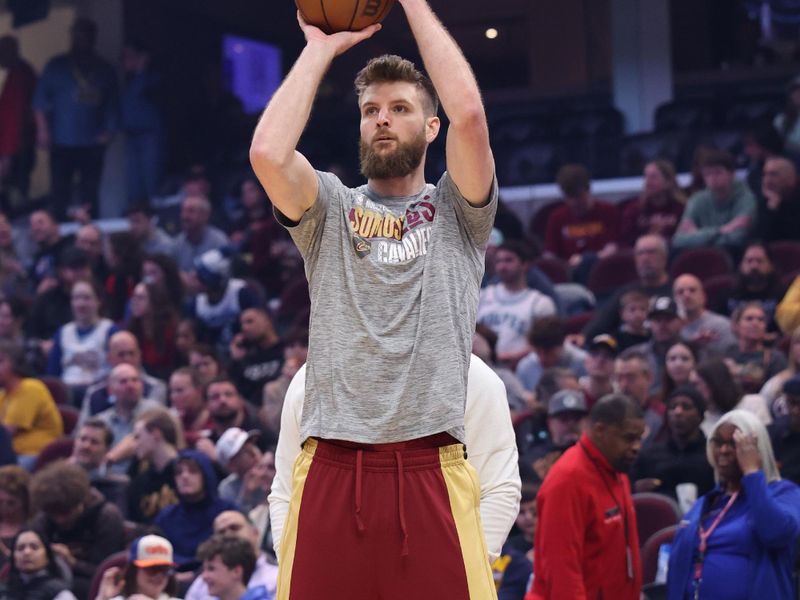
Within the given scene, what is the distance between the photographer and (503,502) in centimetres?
410

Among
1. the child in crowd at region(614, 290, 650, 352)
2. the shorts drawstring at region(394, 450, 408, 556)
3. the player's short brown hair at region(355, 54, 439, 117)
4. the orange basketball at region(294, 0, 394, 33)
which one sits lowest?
the shorts drawstring at region(394, 450, 408, 556)

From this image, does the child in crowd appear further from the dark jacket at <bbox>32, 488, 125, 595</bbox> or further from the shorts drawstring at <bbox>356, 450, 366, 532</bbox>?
the shorts drawstring at <bbox>356, 450, 366, 532</bbox>

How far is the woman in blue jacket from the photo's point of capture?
221 inches

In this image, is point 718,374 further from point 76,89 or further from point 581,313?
point 76,89

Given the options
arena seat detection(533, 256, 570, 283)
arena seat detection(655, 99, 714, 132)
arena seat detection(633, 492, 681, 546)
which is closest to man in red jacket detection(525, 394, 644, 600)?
arena seat detection(633, 492, 681, 546)

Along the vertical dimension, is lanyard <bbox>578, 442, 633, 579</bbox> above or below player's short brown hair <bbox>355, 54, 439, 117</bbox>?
below

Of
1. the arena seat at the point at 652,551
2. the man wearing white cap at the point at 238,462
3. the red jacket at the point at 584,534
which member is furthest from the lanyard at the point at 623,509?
the man wearing white cap at the point at 238,462

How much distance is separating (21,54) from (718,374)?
10328 mm

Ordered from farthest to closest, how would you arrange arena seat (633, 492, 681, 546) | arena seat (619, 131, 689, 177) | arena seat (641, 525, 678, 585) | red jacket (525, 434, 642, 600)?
arena seat (619, 131, 689, 177)
arena seat (633, 492, 681, 546)
arena seat (641, 525, 678, 585)
red jacket (525, 434, 642, 600)

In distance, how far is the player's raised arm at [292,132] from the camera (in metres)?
3.28

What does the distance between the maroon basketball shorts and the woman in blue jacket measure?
2524mm

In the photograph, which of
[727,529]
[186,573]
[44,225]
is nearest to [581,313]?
[186,573]

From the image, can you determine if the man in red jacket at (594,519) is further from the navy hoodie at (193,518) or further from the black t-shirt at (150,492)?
the black t-shirt at (150,492)

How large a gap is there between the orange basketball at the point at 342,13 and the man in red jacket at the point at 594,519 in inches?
104
